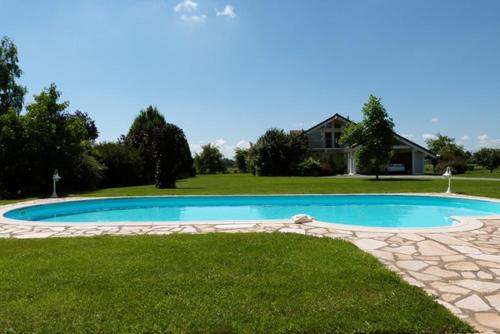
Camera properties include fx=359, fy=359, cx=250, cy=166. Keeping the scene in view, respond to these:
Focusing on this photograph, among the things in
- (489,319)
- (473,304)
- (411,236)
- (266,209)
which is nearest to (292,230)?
(411,236)

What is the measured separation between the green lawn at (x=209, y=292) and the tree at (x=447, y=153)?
33429 millimetres

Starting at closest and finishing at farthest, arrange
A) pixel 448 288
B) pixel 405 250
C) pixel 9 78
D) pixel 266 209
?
pixel 448 288, pixel 405 250, pixel 266 209, pixel 9 78

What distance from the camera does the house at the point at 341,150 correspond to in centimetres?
3309

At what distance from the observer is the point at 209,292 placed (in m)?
3.45

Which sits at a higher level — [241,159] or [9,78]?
[9,78]

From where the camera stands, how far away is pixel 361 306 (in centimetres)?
312

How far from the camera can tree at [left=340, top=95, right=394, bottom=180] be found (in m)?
25.5

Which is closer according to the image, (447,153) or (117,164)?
(117,164)

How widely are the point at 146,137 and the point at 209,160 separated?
16.2m

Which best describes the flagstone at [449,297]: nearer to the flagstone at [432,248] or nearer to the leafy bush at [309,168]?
the flagstone at [432,248]

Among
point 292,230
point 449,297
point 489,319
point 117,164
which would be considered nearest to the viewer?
point 489,319

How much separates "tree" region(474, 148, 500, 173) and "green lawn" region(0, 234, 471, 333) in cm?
4187

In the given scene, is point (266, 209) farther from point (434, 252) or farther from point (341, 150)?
point (341, 150)

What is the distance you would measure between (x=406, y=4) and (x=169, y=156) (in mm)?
12681
